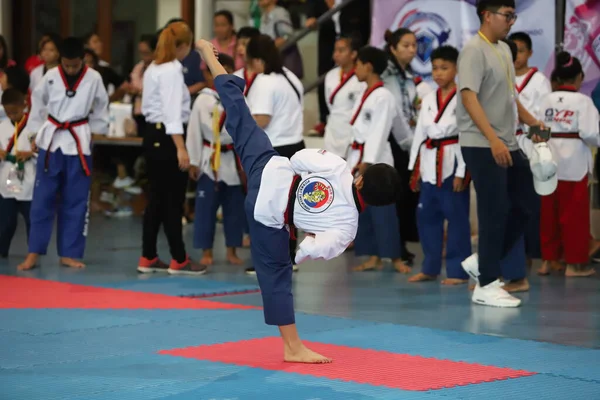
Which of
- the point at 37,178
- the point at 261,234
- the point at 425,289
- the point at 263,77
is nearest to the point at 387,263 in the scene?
the point at 425,289

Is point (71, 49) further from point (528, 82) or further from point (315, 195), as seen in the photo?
point (315, 195)

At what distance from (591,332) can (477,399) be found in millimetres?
1751

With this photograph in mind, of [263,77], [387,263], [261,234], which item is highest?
[263,77]

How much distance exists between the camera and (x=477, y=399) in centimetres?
387

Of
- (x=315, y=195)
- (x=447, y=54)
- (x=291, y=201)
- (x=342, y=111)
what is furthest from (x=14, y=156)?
(x=315, y=195)

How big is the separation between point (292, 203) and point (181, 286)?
9.09 ft

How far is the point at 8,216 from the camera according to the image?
819 cm

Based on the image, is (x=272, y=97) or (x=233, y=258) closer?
(x=272, y=97)

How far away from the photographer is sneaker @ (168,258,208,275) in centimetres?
750

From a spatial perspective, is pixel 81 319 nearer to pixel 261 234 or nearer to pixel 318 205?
pixel 261 234

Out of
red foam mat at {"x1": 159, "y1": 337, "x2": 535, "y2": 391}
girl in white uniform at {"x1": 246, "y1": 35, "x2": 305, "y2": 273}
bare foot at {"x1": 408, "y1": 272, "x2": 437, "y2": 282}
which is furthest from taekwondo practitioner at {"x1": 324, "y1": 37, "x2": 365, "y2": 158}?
red foam mat at {"x1": 159, "y1": 337, "x2": 535, "y2": 391}

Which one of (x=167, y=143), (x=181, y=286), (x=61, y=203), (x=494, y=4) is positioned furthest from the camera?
(x=61, y=203)

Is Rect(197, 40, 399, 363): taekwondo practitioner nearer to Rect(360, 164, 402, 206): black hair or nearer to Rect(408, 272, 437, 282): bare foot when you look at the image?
Rect(360, 164, 402, 206): black hair

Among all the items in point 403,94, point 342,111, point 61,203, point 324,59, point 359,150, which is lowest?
point 61,203
